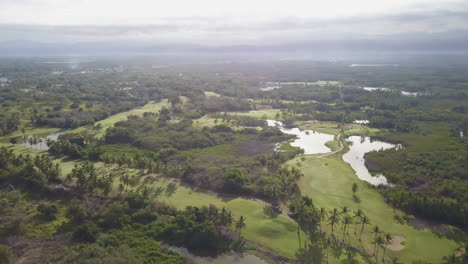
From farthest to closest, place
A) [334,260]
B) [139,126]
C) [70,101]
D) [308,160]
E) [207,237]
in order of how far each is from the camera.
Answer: [70,101] → [139,126] → [308,160] → [207,237] → [334,260]

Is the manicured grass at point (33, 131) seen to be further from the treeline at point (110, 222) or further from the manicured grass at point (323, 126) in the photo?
the manicured grass at point (323, 126)

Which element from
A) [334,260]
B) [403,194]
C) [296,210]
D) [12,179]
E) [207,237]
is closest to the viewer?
[334,260]

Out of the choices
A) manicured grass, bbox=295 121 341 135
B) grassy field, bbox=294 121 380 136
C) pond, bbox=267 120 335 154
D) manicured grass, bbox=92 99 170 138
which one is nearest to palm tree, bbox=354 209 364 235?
pond, bbox=267 120 335 154

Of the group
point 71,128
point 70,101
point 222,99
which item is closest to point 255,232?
point 71,128

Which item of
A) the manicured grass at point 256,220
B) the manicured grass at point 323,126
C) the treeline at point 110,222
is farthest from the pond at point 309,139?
the treeline at point 110,222

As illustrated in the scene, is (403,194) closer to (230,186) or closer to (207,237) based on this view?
(230,186)

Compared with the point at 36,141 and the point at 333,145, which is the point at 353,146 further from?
the point at 36,141
